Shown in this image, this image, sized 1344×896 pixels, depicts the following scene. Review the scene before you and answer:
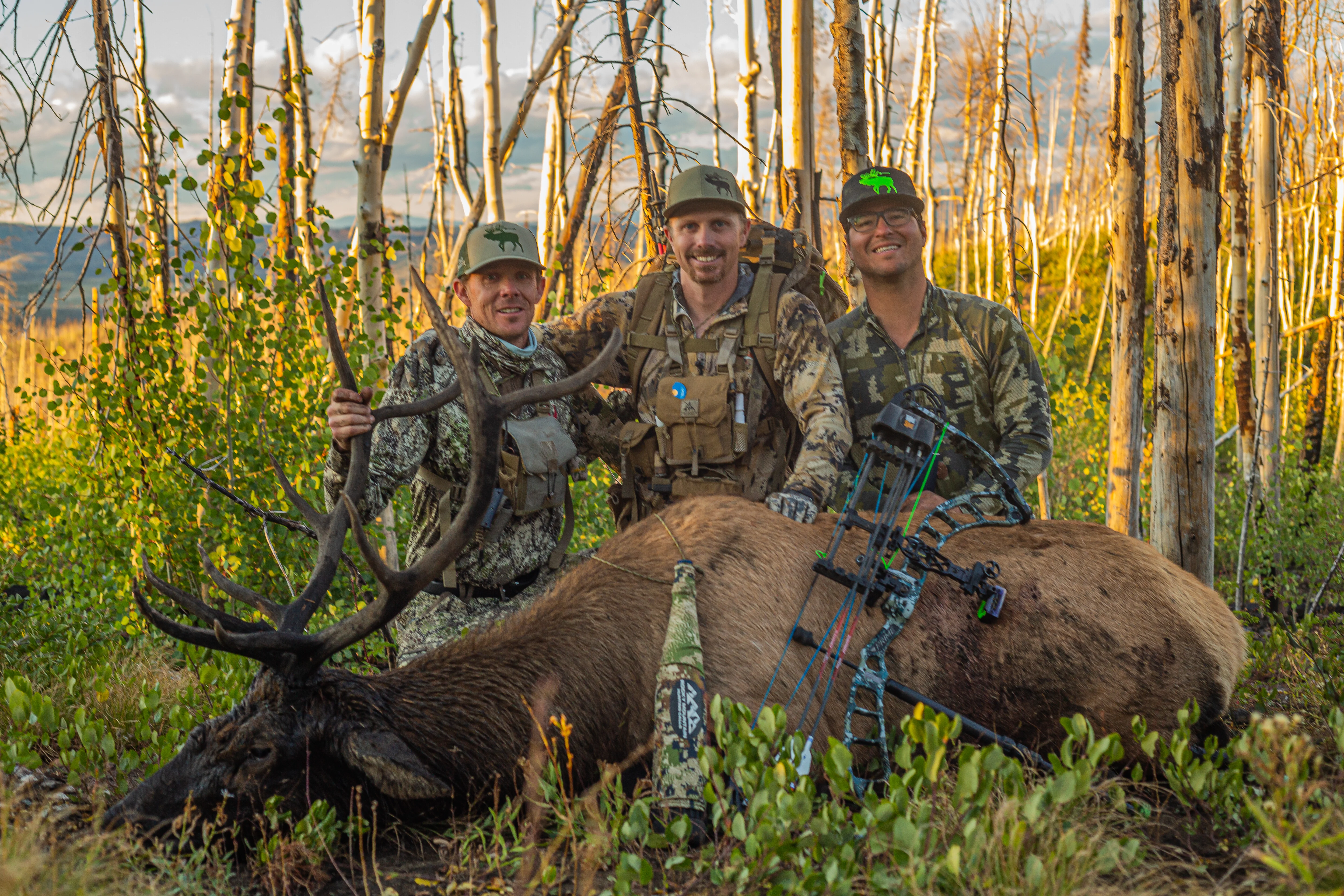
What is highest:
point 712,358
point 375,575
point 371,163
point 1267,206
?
point 371,163

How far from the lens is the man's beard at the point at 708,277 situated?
435 centimetres

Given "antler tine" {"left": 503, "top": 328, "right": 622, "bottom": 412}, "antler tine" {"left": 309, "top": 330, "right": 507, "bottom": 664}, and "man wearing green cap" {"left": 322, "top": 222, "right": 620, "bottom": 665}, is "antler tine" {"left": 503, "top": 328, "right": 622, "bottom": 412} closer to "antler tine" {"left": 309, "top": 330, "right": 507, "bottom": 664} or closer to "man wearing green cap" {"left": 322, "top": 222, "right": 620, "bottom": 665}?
"antler tine" {"left": 309, "top": 330, "right": 507, "bottom": 664}

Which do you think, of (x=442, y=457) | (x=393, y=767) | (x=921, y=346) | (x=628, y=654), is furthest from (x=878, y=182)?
(x=393, y=767)

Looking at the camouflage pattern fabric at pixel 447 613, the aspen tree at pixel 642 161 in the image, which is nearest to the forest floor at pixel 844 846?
the camouflage pattern fabric at pixel 447 613

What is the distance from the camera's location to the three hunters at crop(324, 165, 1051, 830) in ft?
13.6

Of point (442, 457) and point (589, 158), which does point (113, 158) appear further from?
point (589, 158)

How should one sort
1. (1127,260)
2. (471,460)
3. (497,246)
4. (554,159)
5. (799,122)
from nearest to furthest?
(471,460), (497,246), (799,122), (1127,260), (554,159)

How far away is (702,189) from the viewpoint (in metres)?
4.25

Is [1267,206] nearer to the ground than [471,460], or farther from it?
farther from it

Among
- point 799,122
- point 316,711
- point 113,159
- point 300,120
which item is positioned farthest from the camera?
point 300,120

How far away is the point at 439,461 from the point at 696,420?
1.13 m

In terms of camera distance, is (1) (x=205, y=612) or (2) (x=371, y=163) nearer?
(1) (x=205, y=612)

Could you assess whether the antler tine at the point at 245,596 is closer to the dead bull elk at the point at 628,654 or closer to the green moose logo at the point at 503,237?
the dead bull elk at the point at 628,654

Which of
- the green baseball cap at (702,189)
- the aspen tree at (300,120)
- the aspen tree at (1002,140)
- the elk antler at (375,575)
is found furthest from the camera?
the aspen tree at (300,120)
